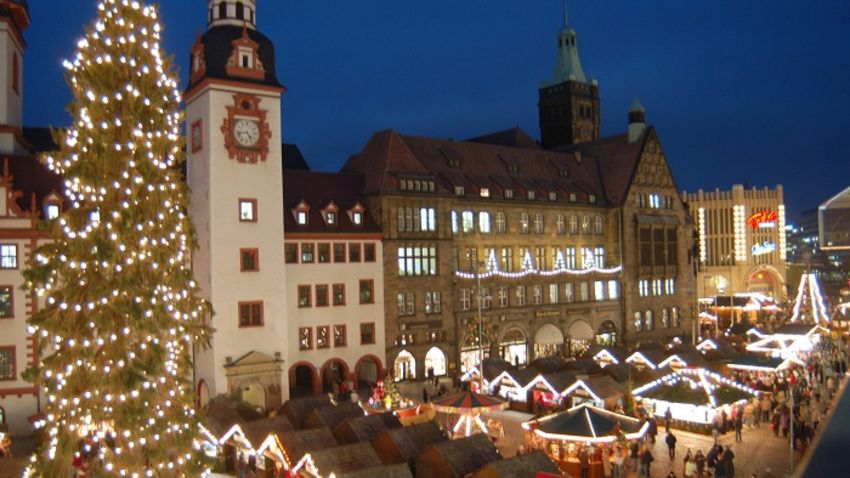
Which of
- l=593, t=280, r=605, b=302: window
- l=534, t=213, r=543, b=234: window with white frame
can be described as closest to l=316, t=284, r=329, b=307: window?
l=534, t=213, r=543, b=234: window with white frame

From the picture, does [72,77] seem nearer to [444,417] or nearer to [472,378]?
[444,417]

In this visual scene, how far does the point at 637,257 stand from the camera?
62.4 metres

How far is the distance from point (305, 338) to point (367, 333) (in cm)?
405

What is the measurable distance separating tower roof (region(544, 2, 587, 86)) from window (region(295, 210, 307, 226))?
54839mm

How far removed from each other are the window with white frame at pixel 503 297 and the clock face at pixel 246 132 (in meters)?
20.7

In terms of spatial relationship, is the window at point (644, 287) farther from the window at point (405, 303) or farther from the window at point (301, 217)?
the window at point (301, 217)

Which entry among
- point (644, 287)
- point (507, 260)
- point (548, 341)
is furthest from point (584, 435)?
point (644, 287)

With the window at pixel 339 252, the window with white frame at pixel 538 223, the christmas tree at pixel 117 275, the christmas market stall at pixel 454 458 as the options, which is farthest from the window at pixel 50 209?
the window with white frame at pixel 538 223

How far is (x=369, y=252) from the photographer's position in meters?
46.6

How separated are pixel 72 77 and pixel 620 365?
3235 cm

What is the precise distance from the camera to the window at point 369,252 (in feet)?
152

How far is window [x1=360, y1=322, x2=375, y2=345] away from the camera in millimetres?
45656

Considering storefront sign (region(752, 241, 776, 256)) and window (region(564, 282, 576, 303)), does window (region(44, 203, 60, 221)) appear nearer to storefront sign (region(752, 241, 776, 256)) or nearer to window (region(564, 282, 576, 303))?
window (region(564, 282, 576, 303))

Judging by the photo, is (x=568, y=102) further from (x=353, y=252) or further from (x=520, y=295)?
(x=353, y=252)
